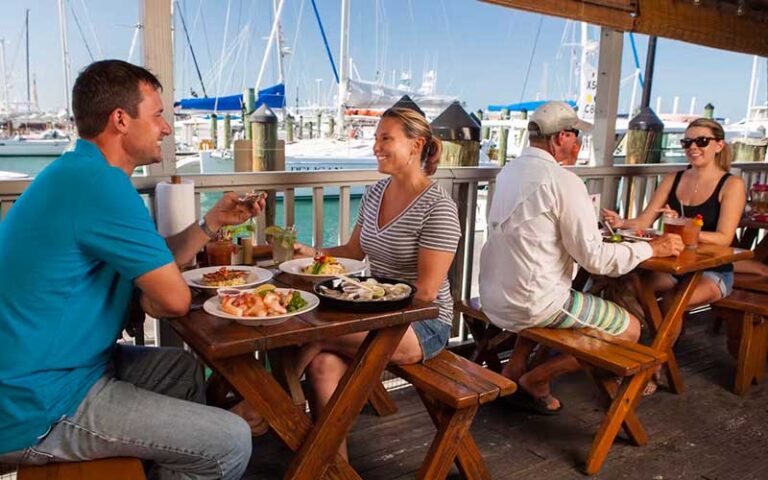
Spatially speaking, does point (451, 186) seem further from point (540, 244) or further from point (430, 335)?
point (430, 335)

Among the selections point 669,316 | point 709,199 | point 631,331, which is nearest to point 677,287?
point 669,316

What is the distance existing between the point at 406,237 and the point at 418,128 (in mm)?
472

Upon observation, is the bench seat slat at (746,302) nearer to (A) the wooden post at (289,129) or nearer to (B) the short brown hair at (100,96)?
(B) the short brown hair at (100,96)

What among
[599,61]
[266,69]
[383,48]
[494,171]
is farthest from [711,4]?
[383,48]

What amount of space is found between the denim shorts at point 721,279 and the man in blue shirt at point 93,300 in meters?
2.84

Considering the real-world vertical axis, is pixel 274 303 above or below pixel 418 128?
below

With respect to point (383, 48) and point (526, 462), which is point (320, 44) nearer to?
point (383, 48)

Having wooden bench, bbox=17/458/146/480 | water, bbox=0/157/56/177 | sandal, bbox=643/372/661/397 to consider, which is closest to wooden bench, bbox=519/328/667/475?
sandal, bbox=643/372/661/397

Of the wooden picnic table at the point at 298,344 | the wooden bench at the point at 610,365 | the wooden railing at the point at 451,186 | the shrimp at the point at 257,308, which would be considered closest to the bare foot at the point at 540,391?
the wooden bench at the point at 610,365

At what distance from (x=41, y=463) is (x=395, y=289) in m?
1.09

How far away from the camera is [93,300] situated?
1.58 m

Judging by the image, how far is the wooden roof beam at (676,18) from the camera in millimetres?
3818

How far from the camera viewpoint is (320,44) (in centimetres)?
1066

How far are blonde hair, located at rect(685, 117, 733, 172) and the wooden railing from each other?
2.53 feet
